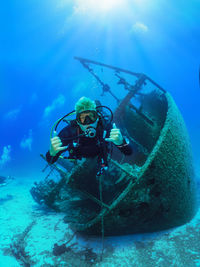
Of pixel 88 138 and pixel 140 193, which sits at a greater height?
pixel 88 138

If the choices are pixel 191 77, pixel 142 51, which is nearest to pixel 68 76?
pixel 142 51

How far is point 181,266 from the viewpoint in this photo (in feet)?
9.85

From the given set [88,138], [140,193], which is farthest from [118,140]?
[140,193]

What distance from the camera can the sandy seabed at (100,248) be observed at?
325 cm

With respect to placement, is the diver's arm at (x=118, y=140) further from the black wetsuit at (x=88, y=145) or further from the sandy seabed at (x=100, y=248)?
the sandy seabed at (x=100, y=248)

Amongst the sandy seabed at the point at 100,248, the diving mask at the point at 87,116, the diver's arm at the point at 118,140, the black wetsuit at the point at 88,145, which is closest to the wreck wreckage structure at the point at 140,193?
the sandy seabed at the point at 100,248

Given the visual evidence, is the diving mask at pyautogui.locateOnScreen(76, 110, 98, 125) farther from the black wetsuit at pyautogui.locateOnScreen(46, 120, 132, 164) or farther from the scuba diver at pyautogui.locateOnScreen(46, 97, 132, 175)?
the black wetsuit at pyautogui.locateOnScreen(46, 120, 132, 164)

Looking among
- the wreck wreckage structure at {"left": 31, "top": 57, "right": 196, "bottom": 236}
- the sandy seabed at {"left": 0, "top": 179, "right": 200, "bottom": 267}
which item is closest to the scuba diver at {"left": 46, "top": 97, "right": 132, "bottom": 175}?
the wreck wreckage structure at {"left": 31, "top": 57, "right": 196, "bottom": 236}

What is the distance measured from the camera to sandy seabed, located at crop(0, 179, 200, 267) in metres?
3.25

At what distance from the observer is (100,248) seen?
146 inches

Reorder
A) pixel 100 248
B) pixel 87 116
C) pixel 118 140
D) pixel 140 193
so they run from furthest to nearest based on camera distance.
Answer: pixel 100 248 < pixel 140 193 < pixel 87 116 < pixel 118 140

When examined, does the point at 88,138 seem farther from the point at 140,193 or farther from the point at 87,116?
the point at 140,193

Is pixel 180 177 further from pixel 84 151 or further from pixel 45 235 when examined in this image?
pixel 45 235

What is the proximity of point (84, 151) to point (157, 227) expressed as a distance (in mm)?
3231
